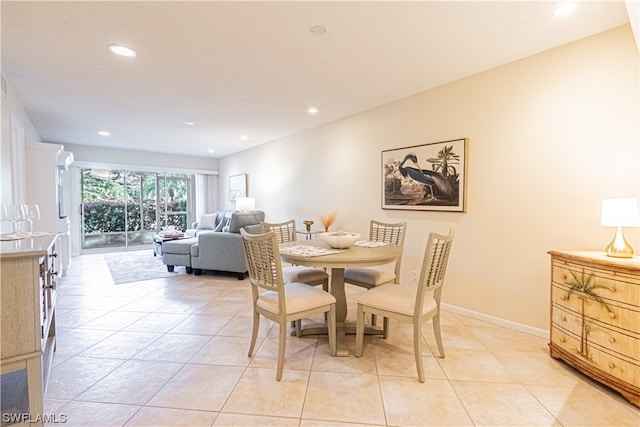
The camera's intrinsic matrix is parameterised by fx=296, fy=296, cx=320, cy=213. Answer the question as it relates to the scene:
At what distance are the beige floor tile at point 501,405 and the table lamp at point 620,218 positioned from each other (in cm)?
109

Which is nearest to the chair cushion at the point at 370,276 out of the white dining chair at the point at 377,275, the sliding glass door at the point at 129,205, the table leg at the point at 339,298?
the white dining chair at the point at 377,275

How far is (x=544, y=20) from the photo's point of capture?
203 cm

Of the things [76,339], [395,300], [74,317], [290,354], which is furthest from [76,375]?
[395,300]

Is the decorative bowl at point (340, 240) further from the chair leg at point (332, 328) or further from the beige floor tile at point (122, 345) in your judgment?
the beige floor tile at point (122, 345)

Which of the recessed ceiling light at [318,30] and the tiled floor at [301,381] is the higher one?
the recessed ceiling light at [318,30]

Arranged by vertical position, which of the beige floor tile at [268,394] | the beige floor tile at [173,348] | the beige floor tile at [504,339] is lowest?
the beige floor tile at [504,339]

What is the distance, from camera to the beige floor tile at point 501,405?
1.56 metres

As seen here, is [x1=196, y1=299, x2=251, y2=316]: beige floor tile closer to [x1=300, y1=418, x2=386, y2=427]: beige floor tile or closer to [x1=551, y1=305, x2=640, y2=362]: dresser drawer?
[x1=300, y1=418, x2=386, y2=427]: beige floor tile

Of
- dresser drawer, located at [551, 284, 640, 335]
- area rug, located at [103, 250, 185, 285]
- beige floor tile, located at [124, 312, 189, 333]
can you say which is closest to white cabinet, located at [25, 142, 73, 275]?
area rug, located at [103, 250, 185, 285]

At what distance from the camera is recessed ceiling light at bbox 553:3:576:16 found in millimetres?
1878

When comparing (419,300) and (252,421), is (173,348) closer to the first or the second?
(252,421)

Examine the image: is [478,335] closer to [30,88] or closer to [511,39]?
[511,39]

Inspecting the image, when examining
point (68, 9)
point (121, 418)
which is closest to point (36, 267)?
point (121, 418)

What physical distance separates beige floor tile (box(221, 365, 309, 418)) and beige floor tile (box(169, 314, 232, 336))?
2.68ft
